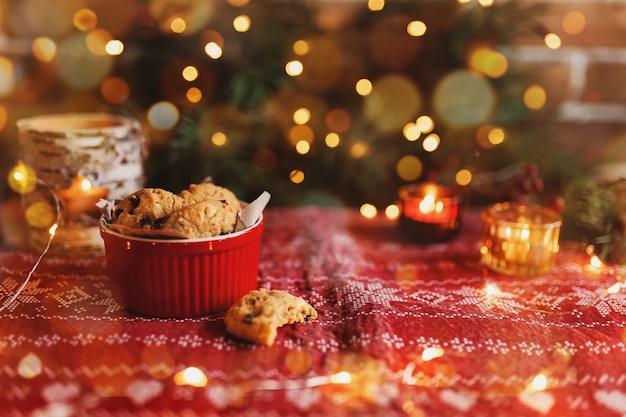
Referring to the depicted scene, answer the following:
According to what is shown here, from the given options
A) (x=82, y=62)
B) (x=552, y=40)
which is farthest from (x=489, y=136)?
(x=82, y=62)

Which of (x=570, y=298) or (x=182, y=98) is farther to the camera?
(x=182, y=98)

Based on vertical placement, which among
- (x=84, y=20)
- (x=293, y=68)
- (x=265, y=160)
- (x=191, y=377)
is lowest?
(x=191, y=377)

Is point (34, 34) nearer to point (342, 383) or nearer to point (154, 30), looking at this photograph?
point (154, 30)

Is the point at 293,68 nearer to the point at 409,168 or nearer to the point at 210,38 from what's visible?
the point at 210,38

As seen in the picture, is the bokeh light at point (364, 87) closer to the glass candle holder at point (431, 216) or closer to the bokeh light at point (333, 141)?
the bokeh light at point (333, 141)

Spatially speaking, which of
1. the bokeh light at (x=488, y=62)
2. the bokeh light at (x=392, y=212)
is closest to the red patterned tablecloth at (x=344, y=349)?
the bokeh light at (x=392, y=212)

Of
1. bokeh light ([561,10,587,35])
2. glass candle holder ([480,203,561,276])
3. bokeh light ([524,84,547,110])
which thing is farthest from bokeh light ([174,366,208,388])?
bokeh light ([561,10,587,35])

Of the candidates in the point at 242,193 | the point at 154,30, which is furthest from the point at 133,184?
the point at 154,30
